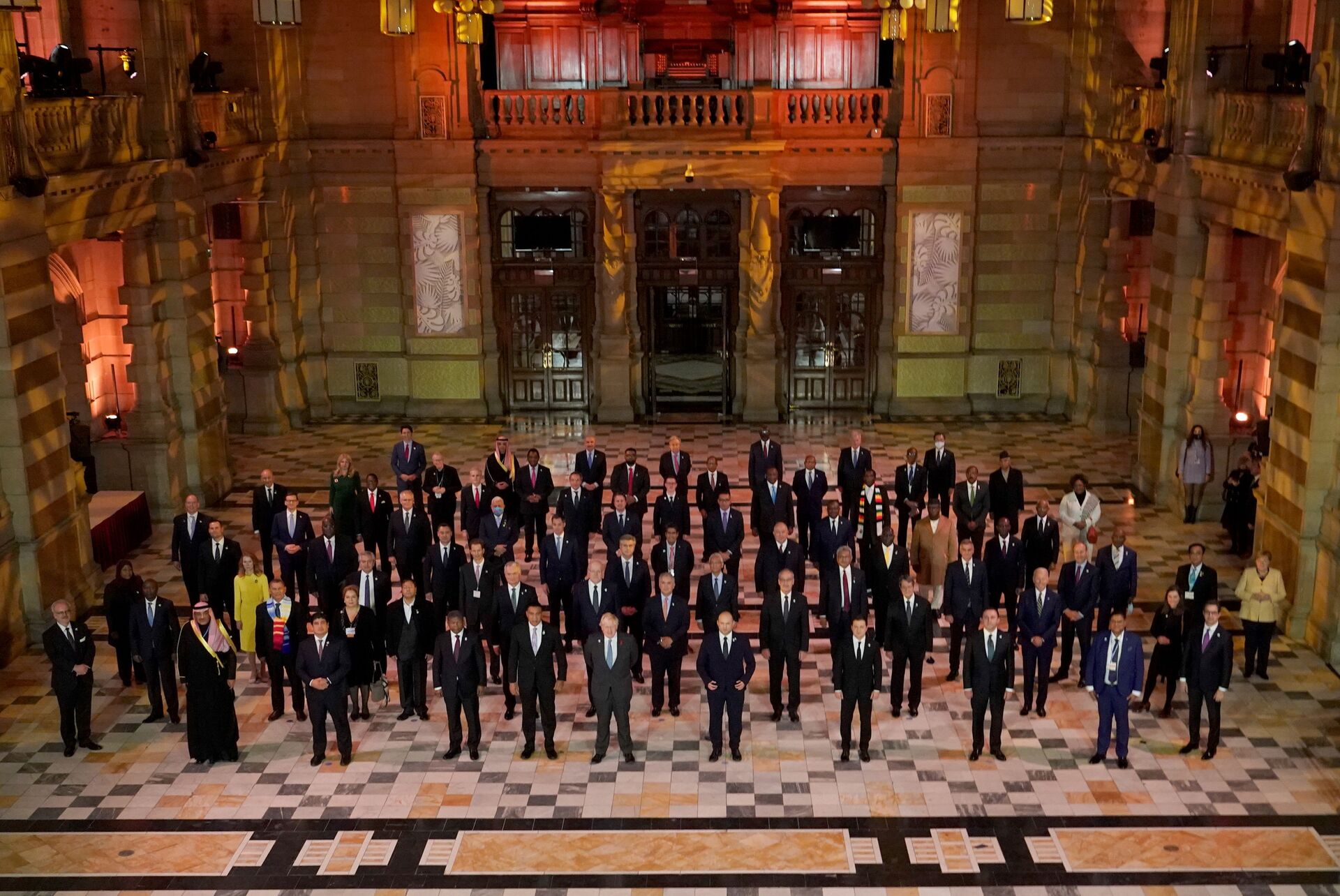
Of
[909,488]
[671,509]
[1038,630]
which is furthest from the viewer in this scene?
[909,488]

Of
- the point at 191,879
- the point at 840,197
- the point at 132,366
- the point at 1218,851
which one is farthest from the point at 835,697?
the point at 840,197

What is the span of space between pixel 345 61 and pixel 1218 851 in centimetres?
1875

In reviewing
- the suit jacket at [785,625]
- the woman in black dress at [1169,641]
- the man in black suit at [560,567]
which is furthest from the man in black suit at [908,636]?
the man in black suit at [560,567]

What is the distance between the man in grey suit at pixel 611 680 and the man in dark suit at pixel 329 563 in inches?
129

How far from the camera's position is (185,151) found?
65.3 feet

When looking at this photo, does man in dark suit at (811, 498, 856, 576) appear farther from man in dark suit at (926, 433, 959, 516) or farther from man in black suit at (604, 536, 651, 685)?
man in dark suit at (926, 433, 959, 516)

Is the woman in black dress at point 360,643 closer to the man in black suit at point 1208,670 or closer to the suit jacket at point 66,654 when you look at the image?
the suit jacket at point 66,654

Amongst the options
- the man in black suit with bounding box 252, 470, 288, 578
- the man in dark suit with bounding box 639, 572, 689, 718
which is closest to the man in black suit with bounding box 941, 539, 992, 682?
the man in dark suit with bounding box 639, 572, 689, 718

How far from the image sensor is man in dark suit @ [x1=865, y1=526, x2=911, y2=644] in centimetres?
1457

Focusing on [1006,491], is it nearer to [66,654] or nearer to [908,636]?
[908,636]

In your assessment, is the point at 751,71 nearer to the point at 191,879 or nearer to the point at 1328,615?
the point at 1328,615

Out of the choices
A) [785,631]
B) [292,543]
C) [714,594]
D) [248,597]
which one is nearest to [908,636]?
[785,631]

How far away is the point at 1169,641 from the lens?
13.5 metres

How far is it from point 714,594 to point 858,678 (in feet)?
5.38
